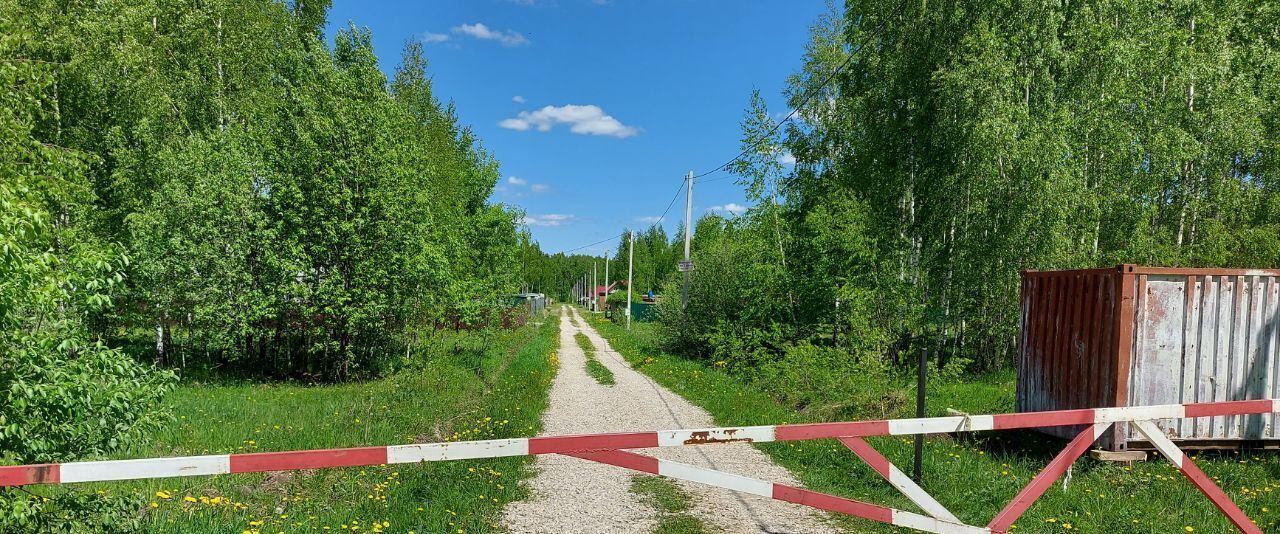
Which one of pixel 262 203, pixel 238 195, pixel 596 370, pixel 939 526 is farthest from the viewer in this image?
pixel 596 370

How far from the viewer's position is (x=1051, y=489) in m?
5.65

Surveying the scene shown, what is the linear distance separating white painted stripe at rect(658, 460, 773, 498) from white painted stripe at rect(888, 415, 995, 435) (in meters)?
0.77

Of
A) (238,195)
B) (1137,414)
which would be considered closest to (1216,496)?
(1137,414)

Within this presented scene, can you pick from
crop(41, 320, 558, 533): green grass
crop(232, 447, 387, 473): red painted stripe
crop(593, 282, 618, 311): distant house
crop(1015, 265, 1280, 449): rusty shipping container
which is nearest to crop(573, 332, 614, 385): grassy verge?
crop(41, 320, 558, 533): green grass

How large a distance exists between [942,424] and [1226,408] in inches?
73.1

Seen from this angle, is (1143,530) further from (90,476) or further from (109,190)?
(109,190)

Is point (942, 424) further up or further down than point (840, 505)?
further up

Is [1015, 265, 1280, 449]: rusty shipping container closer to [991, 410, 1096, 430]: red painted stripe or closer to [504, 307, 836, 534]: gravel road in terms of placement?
[504, 307, 836, 534]: gravel road

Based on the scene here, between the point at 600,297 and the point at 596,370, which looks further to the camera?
the point at 600,297

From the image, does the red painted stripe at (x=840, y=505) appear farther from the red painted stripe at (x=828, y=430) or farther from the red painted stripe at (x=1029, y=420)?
the red painted stripe at (x=1029, y=420)

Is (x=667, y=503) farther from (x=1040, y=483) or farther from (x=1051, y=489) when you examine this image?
(x=1051, y=489)

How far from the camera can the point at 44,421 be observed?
3.38 metres

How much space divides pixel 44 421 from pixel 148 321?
45.0ft

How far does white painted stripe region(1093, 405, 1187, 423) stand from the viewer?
146 inches
